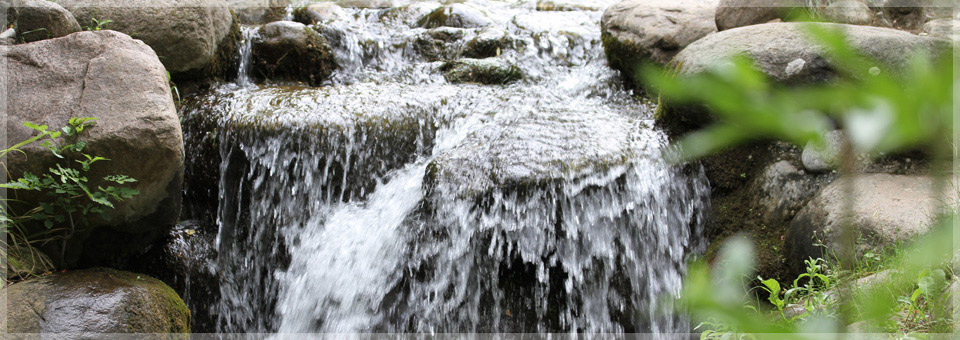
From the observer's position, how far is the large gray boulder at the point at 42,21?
3.50 m

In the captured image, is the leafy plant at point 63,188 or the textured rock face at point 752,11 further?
the textured rock face at point 752,11

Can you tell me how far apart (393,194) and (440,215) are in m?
0.59

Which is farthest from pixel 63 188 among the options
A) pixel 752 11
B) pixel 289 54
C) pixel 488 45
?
pixel 752 11

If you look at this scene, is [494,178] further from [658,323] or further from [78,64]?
[78,64]

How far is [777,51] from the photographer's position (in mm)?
3377

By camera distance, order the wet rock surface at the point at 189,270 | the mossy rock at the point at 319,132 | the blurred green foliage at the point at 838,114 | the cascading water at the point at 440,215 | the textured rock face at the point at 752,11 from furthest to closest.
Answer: the textured rock face at the point at 752,11 → the mossy rock at the point at 319,132 → the wet rock surface at the point at 189,270 → the cascading water at the point at 440,215 → the blurred green foliage at the point at 838,114

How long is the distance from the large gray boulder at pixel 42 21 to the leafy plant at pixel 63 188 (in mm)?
1214

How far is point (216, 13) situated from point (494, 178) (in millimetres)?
3159

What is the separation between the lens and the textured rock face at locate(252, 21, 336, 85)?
5.30 m

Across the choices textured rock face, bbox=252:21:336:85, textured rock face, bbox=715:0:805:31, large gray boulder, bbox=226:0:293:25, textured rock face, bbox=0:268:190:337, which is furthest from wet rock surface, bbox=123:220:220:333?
textured rock face, bbox=715:0:805:31

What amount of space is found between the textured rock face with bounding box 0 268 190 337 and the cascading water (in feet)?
2.32

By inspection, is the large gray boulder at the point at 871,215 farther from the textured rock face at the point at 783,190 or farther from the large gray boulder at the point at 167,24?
the large gray boulder at the point at 167,24

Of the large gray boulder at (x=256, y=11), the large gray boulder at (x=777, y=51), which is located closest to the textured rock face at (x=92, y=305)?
the large gray boulder at (x=777, y=51)

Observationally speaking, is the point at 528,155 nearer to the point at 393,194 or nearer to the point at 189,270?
the point at 393,194
